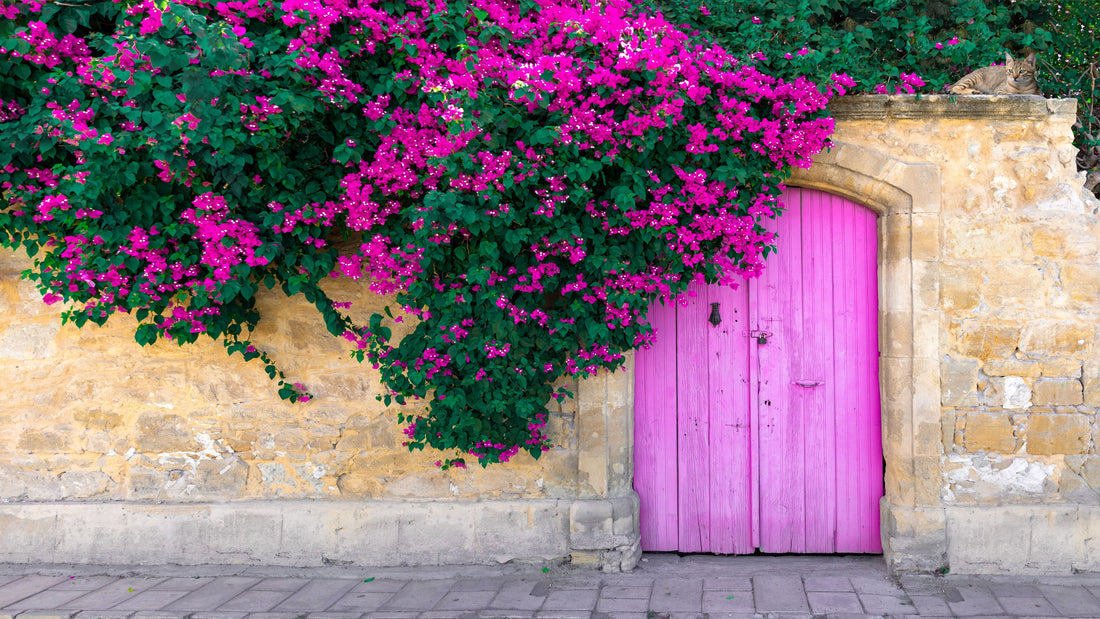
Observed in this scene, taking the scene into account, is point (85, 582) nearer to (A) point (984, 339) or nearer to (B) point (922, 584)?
(B) point (922, 584)

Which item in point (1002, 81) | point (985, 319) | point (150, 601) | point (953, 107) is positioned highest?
point (1002, 81)

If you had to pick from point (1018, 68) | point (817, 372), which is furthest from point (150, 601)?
point (1018, 68)

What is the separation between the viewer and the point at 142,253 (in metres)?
3.53

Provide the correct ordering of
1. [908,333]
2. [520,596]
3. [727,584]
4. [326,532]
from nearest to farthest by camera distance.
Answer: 1. [520,596]
2. [727,584]
3. [908,333]
4. [326,532]

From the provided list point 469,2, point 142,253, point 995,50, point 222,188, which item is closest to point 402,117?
point 469,2

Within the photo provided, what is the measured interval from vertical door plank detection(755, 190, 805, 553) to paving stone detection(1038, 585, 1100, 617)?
3.96 ft

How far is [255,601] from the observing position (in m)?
3.61

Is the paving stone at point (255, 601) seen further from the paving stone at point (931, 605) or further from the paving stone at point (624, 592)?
the paving stone at point (931, 605)

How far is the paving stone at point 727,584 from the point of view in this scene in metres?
3.70

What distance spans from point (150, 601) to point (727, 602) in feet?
9.64

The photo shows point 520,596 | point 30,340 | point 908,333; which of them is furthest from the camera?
point 30,340

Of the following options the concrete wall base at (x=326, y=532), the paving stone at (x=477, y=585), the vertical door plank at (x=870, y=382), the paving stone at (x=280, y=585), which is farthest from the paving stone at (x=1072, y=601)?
the paving stone at (x=280, y=585)

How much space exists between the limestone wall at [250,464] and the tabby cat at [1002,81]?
2505 millimetres

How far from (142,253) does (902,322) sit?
4001 millimetres
